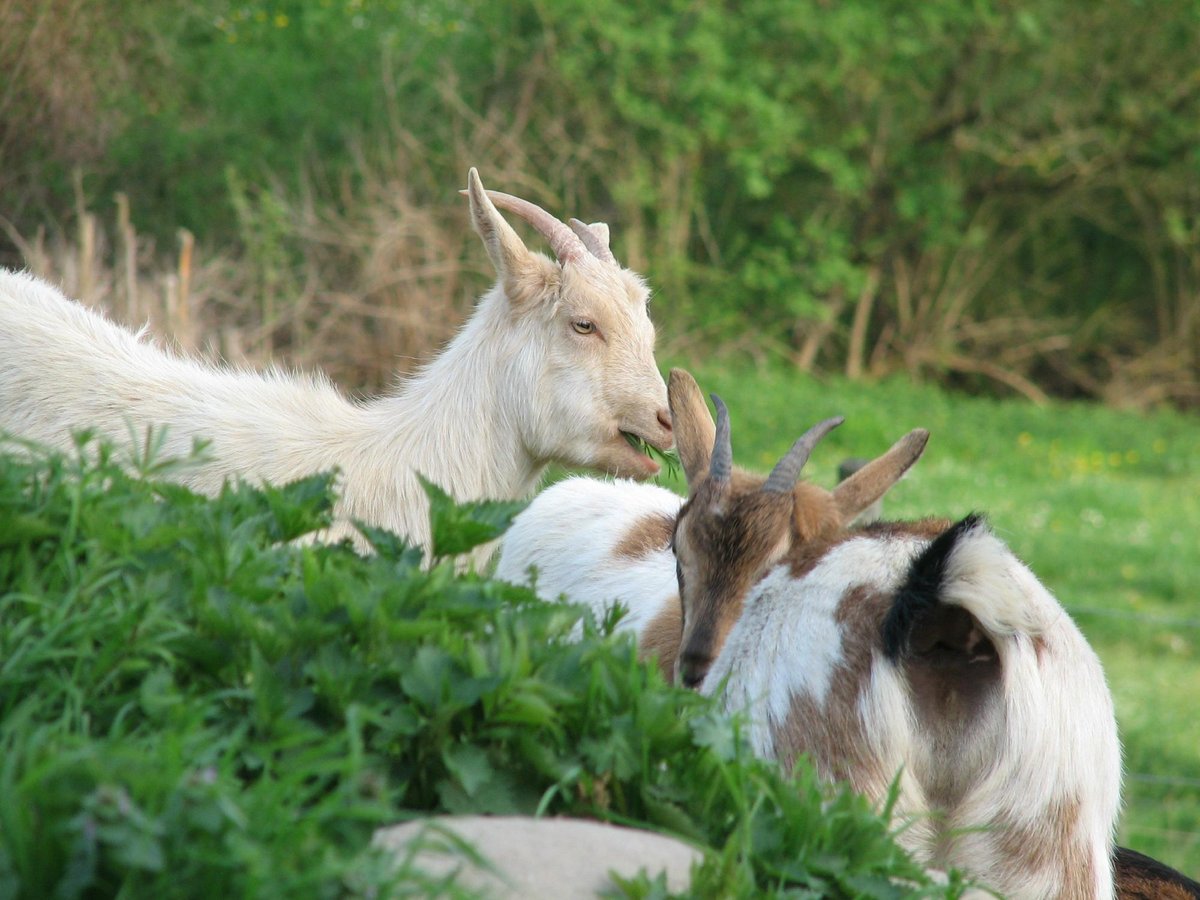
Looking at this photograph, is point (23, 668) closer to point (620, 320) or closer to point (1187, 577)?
point (620, 320)

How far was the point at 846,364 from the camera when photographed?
62.8 feet

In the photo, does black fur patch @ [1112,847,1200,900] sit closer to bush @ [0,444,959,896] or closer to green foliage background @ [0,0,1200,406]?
bush @ [0,444,959,896]

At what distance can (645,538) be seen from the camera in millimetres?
3947

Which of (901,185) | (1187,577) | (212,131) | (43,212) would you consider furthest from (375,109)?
(1187,577)

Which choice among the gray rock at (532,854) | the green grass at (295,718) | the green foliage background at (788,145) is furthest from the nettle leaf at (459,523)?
the green foliage background at (788,145)

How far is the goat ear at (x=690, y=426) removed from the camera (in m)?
3.25

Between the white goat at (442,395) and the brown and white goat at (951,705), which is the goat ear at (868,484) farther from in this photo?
the white goat at (442,395)

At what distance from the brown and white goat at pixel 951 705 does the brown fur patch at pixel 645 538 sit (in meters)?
1.31

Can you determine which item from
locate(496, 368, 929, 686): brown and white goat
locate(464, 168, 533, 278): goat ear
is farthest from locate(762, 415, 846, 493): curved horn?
locate(464, 168, 533, 278): goat ear

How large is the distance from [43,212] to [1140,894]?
10109mm

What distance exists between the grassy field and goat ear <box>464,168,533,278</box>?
1.89m

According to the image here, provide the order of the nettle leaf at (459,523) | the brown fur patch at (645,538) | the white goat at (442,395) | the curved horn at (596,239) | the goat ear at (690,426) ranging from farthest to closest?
the curved horn at (596,239), the white goat at (442,395), the brown fur patch at (645,538), the goat ear at (690,426), the nettle leaf at (459,523)

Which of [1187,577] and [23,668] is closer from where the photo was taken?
[23,668]

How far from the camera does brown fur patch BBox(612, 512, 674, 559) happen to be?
12.8 ft
